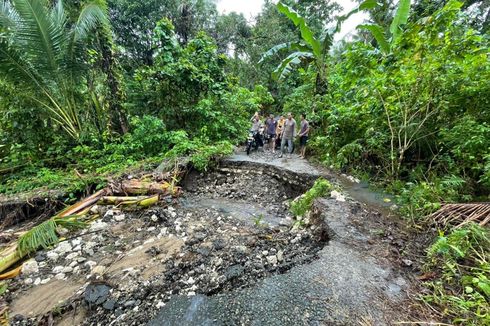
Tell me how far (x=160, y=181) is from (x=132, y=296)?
10.5 ft

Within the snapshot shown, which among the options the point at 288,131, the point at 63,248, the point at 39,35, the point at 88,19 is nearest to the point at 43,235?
the point at 63,248

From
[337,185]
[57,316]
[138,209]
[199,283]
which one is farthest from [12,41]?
[337,185]

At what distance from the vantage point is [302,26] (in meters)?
5.76

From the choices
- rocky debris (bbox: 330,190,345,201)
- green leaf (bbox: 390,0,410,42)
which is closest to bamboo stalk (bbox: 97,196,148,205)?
rocky debris (bbox: 330,190,345,201)

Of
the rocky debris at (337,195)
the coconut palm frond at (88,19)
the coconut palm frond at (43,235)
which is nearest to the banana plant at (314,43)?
the rocky debris at (337,195)

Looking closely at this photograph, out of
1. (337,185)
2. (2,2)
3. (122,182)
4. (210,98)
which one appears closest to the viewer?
(337,185)

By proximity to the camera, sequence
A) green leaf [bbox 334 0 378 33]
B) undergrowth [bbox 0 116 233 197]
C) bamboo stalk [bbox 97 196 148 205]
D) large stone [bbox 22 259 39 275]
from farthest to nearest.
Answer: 1. undergrowth [bbox 0 116 233 197]
2. green leaf [bbox 334 0 378 33]
3. bamboo stalk [bbox 97 196 148 205]
4. large stone [bbox 22 259 39 275]

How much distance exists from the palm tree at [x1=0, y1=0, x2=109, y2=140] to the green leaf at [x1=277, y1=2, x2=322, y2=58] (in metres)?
5.22

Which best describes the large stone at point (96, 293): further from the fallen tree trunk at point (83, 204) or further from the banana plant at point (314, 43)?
the banana plant at point (314, 43)

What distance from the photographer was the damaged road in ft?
5.90

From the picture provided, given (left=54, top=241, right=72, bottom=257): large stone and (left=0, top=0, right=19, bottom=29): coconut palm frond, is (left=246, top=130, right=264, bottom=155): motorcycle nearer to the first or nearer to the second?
(left=54, top=241, right=72, bottom=257): large stone

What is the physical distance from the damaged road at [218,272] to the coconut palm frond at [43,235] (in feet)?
0.49

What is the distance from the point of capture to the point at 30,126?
687cm

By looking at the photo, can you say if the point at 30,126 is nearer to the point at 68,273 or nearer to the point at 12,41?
the point at 12,41
